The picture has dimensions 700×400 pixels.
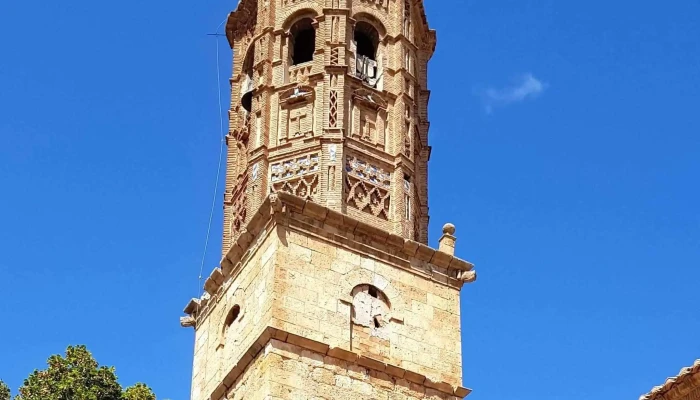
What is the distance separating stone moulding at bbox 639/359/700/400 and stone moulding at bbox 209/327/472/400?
3243mm

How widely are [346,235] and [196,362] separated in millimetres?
3223

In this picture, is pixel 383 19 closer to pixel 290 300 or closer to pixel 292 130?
pixel 292 130

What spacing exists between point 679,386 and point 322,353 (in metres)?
4.70

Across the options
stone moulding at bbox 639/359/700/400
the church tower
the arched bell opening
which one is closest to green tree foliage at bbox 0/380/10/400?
the church tower

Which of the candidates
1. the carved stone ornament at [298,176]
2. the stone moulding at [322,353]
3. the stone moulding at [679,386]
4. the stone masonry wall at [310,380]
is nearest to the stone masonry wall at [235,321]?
the stone moulding at [322,353]

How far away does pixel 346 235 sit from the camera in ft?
60.7

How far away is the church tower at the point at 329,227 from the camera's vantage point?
1752 centimetres

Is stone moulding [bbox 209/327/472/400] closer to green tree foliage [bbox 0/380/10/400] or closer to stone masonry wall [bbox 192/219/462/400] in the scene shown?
stone masonry wall [bbox 192/219/462/400]

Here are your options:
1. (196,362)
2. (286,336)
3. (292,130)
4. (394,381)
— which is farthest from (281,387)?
(292,130)

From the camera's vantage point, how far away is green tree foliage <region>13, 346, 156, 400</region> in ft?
80.4

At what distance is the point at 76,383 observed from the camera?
81.1ft

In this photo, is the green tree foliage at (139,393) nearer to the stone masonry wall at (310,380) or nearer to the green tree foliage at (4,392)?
the green tree foliage at (4,392)

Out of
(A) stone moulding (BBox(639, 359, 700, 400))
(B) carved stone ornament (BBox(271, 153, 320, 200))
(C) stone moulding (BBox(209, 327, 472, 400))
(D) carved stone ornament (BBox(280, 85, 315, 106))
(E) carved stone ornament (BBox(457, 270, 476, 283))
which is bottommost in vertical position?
(A) stone moulding (BBox(639, 359, 700, 400))

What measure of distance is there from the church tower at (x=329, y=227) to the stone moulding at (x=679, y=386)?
10.8ft
